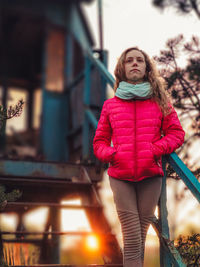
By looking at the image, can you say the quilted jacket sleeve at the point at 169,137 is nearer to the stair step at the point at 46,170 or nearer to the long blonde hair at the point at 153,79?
the long blonde hair at the point at 153,79

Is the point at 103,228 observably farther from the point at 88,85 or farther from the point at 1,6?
the point at 1,6

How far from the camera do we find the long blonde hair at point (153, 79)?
2.77 metres

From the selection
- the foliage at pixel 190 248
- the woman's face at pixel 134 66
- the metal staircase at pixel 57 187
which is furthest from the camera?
the metal staircase at pixel 57 187

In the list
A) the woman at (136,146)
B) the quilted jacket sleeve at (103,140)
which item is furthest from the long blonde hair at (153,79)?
the quilted jacket sleeve at (103,140)

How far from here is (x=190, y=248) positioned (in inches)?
A: 108

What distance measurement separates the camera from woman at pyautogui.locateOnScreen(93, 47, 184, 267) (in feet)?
8.48

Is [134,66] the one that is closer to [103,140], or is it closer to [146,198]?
[103,140]

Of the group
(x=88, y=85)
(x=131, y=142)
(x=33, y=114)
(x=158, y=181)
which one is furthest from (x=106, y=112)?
(x=33, y=114)

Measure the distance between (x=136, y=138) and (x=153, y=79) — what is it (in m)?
0.50

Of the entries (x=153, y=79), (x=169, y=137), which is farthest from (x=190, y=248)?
(x=153, y=79)

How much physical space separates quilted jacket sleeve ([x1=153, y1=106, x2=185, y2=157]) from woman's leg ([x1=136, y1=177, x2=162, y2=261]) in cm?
20

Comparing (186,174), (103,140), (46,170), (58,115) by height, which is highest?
(58,115)

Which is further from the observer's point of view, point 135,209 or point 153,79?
point 153,79

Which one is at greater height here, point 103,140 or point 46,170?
point 46,170
